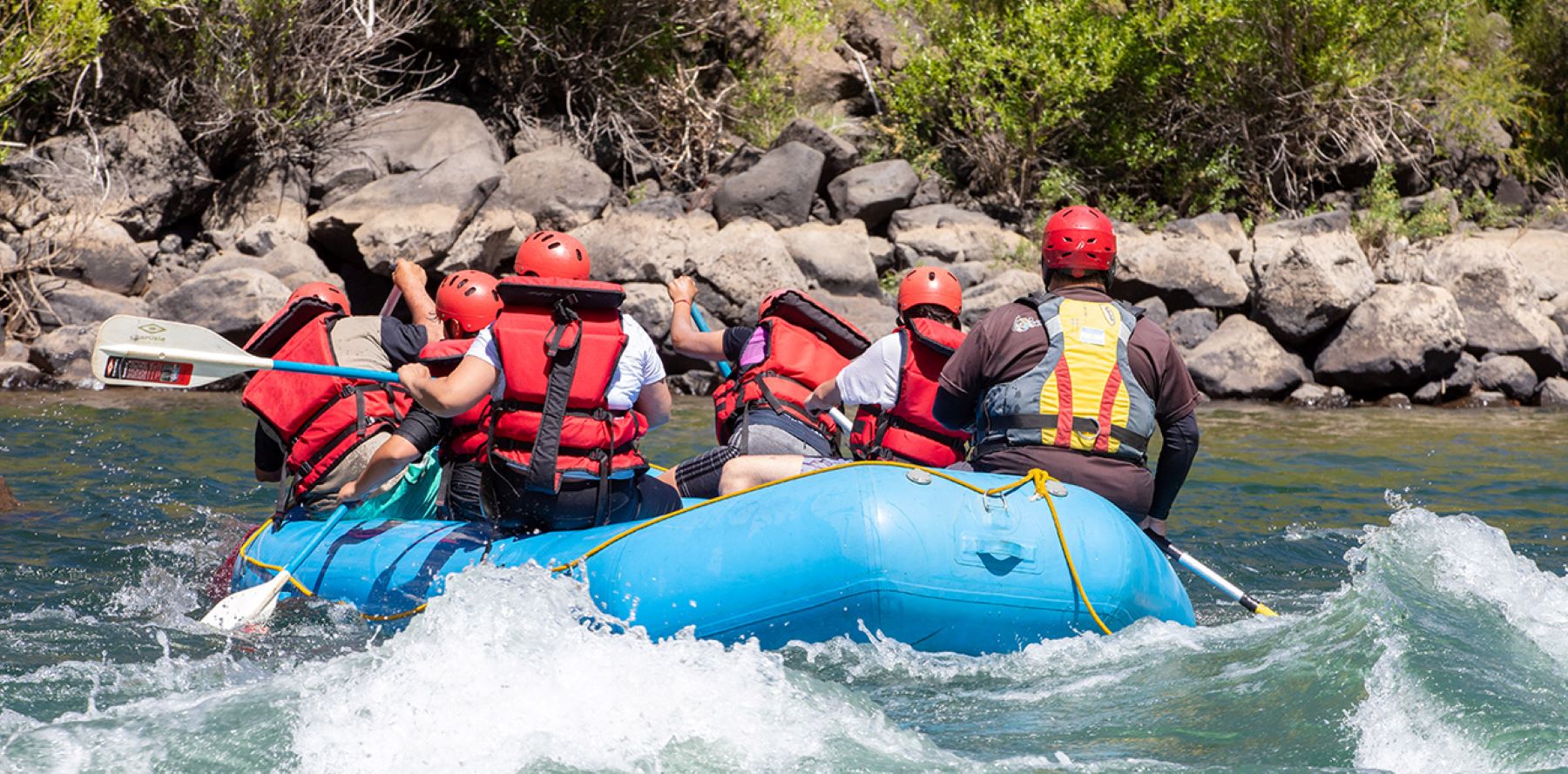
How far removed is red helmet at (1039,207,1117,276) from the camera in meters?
4.50

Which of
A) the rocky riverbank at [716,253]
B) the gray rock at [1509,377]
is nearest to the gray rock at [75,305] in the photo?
the rocky riverbank at [716,253]

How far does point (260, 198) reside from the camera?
1545 cm

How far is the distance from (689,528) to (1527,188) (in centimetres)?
1812

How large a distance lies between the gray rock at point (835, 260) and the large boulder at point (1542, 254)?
22.7 feet

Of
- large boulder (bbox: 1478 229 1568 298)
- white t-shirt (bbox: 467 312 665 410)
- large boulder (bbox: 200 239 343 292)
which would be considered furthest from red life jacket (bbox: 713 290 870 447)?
large boulder (bbox: 1478 229 1568 298)

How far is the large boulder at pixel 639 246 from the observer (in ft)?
45.4

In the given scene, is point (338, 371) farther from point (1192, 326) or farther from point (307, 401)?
point (1192, 326)

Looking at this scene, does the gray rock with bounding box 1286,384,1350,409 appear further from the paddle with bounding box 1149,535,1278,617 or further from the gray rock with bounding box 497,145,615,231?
the paddle with bounding box 1149,535,1278,617

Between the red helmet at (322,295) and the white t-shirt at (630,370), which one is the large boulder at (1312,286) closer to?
the white t-shirt at (630,370)

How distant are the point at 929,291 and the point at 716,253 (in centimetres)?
854

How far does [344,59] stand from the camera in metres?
16.1

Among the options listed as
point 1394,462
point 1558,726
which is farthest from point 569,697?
point 1394,462

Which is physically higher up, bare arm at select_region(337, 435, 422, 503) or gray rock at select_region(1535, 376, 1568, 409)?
bare arm at select_region(337, 435, 422, 503)

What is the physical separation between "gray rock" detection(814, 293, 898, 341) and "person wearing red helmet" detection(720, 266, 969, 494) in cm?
731
